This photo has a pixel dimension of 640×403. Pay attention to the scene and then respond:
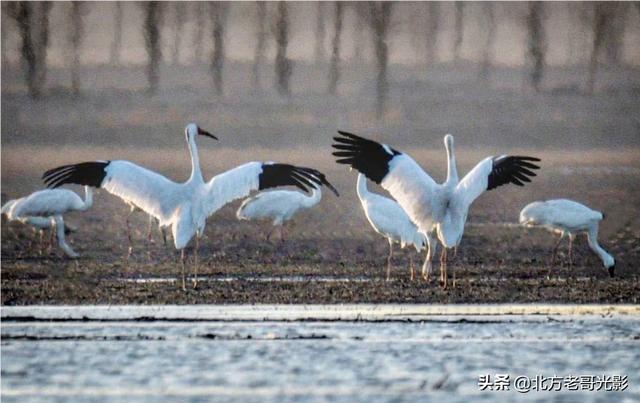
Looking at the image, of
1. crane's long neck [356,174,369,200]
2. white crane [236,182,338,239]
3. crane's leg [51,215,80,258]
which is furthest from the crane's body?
crane's long neck [356,174,369,200]

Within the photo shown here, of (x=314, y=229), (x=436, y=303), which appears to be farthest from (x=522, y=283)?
(x=314, y=229)

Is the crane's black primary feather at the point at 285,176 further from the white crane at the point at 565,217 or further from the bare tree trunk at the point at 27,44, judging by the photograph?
the bare tree trunk at the point at 27,44

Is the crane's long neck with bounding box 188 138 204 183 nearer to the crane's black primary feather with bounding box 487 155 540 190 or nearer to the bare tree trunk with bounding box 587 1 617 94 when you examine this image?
the crane's black primary feather with bounding box 487 155 540 190

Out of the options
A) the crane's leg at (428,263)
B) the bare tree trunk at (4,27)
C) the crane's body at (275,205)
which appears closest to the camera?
the crane's leg at (428,263)

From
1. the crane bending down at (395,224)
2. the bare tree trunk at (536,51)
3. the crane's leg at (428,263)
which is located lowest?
the crane's leg at (428,263)

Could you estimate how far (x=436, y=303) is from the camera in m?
12.5

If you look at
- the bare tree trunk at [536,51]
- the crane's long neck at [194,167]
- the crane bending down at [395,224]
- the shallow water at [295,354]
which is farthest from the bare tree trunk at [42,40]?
the shallow water at [295,354]

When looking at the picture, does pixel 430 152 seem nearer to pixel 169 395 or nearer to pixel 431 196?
pixel 431 196

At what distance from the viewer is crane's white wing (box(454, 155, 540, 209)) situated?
13.8m

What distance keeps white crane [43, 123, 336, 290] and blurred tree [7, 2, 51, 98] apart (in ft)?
46.3

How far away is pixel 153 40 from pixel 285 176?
12.2 meters

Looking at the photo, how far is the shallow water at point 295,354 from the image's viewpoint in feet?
27.1

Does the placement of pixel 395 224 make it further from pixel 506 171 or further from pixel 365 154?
pixel 365 154

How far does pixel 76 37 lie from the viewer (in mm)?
27266
